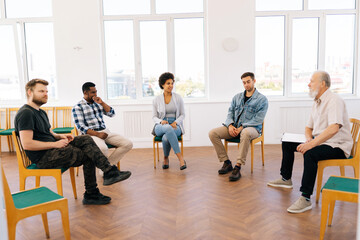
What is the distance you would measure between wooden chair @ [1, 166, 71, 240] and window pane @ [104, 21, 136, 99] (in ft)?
12.9

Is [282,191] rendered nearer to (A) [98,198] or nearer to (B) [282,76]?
(A) [98,198]

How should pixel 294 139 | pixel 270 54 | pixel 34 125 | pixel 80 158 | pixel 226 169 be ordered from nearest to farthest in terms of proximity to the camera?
pixel 34 125
pixel 80 158
pixel 294 139
pixel 226 169
pixel 270 54

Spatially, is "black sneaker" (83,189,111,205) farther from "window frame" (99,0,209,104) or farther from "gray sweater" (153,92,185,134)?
"window frame" (99,0,209,104)

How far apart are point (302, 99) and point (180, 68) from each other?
2385 millimetres

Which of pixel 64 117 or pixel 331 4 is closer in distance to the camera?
pixel 64 117

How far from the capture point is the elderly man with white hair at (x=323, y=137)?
2869 mm

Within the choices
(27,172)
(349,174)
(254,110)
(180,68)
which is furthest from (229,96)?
(27,172)

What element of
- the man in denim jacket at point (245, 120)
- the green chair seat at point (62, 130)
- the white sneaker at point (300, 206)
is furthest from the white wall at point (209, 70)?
the white sneaker at point (300, 206)

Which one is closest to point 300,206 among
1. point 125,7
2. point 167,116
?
point 167,116

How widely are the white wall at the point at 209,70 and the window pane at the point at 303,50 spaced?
1.72 ft

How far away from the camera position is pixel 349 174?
3.93 meters

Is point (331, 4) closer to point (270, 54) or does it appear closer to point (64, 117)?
point (270, 54)

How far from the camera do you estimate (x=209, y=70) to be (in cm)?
575

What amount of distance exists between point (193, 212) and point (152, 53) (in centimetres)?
382
